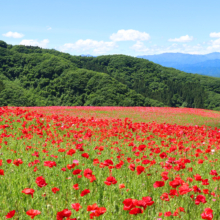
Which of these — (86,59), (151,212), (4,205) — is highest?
(86,59)

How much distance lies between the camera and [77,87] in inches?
4131

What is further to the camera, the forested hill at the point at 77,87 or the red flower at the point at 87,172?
the forested hill at the point at 77,87

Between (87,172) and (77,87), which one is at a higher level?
(77,87)

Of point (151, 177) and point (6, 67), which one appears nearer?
point (151, 177)

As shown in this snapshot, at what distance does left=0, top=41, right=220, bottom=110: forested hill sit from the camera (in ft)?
313

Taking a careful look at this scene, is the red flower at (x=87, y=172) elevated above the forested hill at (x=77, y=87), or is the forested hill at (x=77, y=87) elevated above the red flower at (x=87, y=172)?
the forested hill at (x=77, y=87)

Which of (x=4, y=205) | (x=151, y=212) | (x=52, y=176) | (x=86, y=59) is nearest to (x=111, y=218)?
(x=151, y=212)

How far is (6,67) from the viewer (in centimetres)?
12850

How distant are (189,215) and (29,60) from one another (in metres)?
143

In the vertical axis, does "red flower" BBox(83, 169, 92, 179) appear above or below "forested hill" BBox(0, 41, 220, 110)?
below

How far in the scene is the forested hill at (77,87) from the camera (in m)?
95.4

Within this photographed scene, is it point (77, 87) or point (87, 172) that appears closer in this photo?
point (87, 172)

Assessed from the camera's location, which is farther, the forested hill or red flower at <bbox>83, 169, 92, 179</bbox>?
the forested hill

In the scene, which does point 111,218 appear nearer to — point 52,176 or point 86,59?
point 52,176
